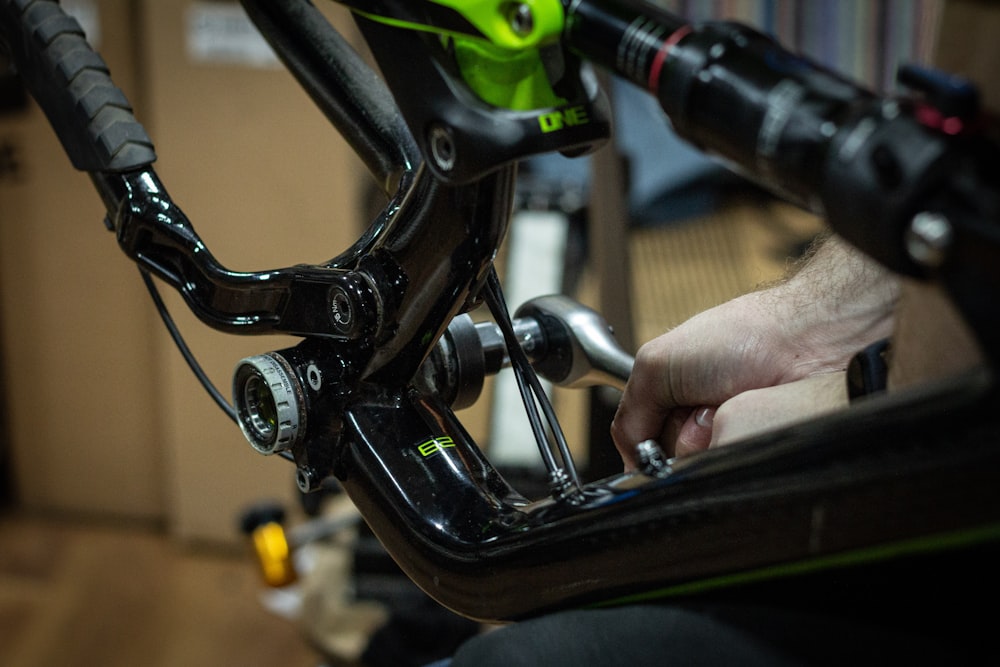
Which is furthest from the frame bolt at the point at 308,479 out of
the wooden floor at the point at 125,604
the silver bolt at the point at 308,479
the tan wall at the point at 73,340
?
the tan wall at the point at 73,340

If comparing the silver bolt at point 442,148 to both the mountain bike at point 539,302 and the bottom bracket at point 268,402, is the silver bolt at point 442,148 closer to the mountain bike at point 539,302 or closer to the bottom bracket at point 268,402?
the mountain bike at point 539,302

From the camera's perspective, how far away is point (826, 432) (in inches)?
13.4

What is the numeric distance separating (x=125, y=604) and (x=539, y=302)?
1.60 m

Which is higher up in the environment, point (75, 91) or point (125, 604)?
point (75, 91)

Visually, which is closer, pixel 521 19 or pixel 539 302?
pixel 521 19

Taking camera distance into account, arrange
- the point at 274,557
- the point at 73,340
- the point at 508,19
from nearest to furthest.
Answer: the point at 508,19 → the point at 274,557 → the point at 73,340

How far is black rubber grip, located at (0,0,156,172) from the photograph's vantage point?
Result: 566 mm

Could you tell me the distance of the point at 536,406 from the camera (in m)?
0.48

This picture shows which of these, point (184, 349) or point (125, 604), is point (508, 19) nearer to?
point (184, 349)

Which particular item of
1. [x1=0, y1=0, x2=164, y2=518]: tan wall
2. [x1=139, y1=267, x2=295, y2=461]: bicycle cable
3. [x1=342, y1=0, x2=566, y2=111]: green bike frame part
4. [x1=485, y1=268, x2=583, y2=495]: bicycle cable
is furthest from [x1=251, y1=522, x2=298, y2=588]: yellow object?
[x1=0, y1=0, x2=164, y2=518]: tan wall

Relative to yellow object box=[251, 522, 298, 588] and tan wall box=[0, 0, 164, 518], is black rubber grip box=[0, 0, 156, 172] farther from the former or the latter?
tan wall box=[0, 0, 164, 518]

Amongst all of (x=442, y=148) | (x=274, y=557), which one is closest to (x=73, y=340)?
(x=274, y=557)

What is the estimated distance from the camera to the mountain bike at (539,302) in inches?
11.8

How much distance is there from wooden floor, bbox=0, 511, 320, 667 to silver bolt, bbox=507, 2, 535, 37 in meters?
1.58
